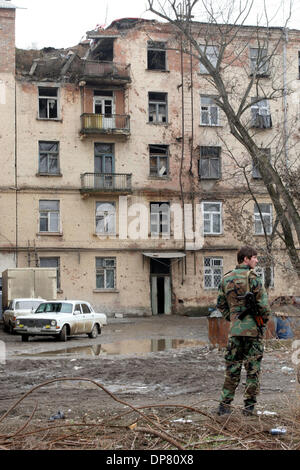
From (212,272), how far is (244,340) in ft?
96.1

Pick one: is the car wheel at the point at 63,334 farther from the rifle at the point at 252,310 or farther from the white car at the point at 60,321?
the rifle at the point at 252,310

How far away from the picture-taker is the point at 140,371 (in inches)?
507

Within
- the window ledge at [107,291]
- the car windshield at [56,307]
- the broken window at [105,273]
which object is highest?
the broken window at [105,273]

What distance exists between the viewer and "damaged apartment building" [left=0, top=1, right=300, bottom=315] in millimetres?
34594

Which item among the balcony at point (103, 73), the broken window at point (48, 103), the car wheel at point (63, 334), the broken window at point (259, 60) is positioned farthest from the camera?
the broken window at point (48, 103)

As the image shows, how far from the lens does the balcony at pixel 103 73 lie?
35094 millimetres

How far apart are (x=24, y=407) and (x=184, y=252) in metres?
27.5

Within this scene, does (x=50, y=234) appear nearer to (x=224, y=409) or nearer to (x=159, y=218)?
(x=159, y=218)

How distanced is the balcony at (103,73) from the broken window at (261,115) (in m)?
7.59

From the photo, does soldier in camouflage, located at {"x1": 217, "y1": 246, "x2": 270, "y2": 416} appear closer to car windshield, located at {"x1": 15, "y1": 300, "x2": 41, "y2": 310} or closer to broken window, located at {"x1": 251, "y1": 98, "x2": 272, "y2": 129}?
car windshield, located at {"x1": 15, "y1": 300, "x2": 41, "y2": 310}

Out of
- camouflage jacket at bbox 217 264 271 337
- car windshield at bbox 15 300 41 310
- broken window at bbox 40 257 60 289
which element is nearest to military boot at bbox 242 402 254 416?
camouflage jacket at bbox 217 264 271 337

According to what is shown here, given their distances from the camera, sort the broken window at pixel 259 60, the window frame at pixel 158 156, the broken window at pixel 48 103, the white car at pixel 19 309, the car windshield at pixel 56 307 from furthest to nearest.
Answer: the window frame at pixel 158 156, the broken window at pixel 48 103, the white car at pixel 19 309, the car windshield at pixel 56 307, the broken window at pixel 259 60

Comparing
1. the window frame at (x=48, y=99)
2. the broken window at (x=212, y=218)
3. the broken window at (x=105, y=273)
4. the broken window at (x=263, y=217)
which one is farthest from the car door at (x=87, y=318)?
the broken window at (x=263, y=217)
